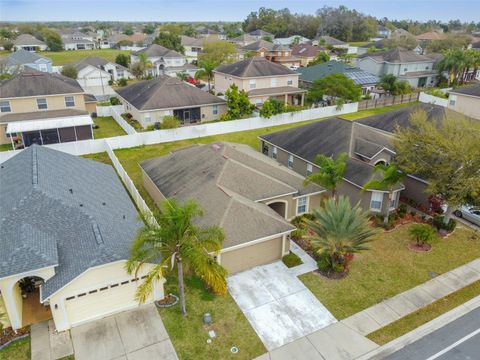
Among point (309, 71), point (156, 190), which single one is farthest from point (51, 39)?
point (156, 190)

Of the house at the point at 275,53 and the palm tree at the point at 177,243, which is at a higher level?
the house at the point at 275,53

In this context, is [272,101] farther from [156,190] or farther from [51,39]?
[51,39]

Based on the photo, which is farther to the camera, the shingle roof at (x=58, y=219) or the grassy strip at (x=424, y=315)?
the grassy strip at (x=424, y=315)

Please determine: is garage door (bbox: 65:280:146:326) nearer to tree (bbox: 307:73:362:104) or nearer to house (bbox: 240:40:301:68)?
tree (bbox: 307:73:362:104)

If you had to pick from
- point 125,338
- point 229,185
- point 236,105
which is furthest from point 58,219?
point 236,105

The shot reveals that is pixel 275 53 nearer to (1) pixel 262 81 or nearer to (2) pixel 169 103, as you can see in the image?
(1) pixel 262 81

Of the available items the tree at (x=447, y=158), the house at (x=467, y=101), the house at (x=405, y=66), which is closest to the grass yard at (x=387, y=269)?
→ the tree at (x=447, y=158)

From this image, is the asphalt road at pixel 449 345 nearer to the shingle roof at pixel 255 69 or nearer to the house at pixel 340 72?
the shingle roof at pixel 255 69
